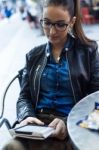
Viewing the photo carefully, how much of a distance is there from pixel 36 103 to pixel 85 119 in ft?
1.53

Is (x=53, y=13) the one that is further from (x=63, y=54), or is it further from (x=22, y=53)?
(x=22, y=53)

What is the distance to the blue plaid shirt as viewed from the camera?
5.00 ft

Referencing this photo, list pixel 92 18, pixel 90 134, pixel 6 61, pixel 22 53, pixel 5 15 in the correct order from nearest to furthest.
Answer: pixel 90 134 < pixel 6 61 < pixel 22 53 < pixel 92 18 < pixel 5 15

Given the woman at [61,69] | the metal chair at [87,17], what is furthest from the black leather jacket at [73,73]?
the metal chair at [87,17]

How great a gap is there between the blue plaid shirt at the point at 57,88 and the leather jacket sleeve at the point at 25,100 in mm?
65

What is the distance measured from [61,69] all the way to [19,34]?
633 cm

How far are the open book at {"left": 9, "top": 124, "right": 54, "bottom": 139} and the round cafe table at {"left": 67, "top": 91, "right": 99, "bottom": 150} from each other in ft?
0.33

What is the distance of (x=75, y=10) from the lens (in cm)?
157

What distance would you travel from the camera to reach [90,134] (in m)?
1.11

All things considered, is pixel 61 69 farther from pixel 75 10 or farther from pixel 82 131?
pixel 82 131

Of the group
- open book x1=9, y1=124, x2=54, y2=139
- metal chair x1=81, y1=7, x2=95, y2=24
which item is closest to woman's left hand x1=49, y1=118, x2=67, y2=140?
open book x1=9, y1=124, x2=54, y2=139

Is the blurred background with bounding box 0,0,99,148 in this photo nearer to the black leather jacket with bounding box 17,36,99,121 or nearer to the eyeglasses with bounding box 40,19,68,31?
the black leather jacket with bounding box 17,36,99,121

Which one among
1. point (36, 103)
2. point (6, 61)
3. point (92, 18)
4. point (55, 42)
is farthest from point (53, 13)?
point (92, 18)

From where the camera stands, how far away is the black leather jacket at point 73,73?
1.53 metres
